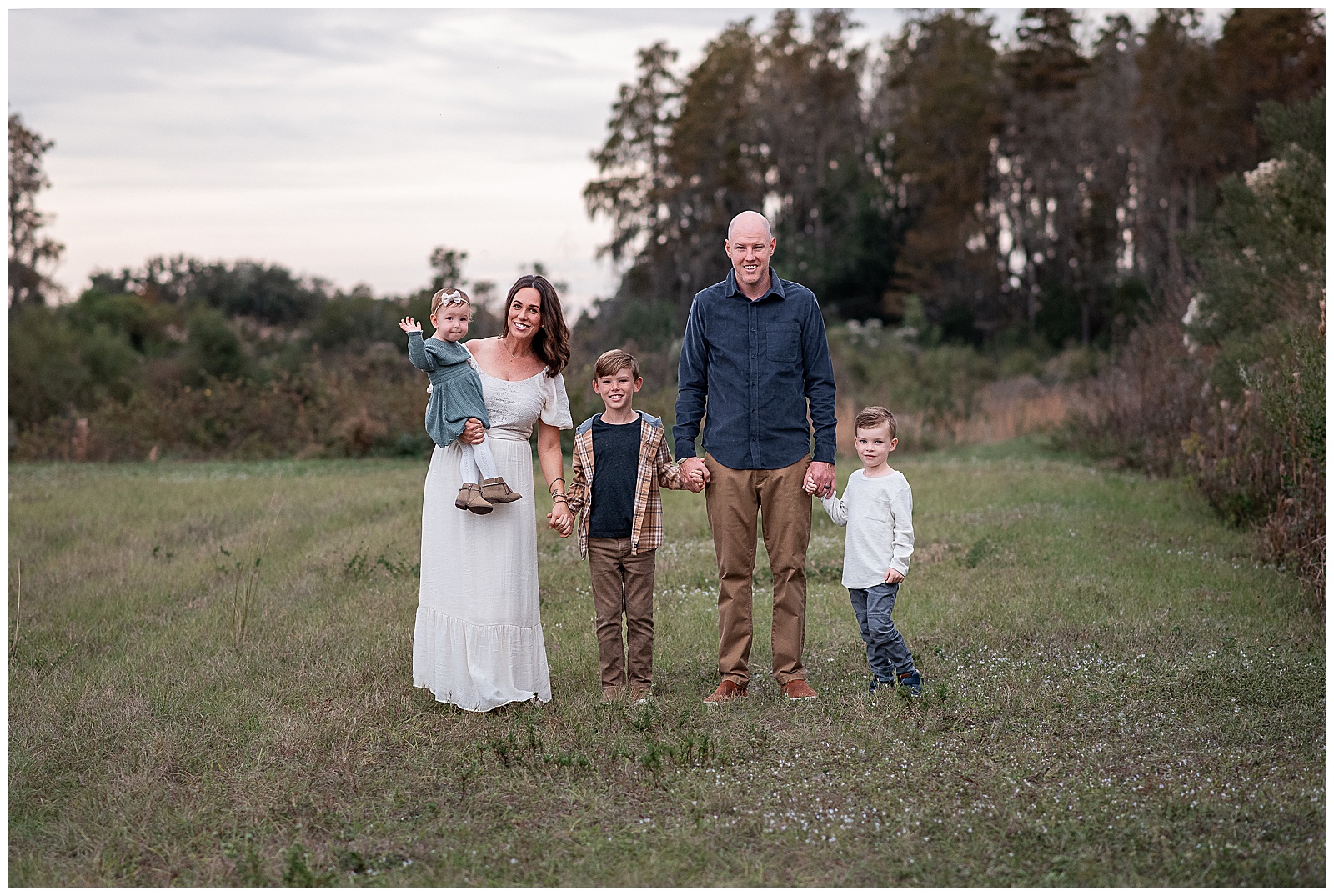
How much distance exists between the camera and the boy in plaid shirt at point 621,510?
5488mm

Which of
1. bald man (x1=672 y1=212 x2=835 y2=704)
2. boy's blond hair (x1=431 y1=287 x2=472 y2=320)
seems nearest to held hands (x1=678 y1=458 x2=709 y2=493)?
bald man (x1=672 y1=212 x2=835 y2=704)

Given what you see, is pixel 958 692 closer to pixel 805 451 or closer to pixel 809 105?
pixel 805 451

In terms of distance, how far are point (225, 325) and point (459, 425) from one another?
797 inches

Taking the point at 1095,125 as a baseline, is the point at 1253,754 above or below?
below

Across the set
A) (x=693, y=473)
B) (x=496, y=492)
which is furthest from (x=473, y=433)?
(x=693, y=473)

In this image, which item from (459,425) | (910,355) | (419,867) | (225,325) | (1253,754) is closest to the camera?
(419,867)

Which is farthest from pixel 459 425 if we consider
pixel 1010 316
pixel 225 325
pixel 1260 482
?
pixel 1010 316

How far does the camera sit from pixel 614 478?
18.1 feet

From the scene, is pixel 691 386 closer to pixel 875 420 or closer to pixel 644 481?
pixel 644 481

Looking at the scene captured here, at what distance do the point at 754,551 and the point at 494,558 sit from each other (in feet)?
3.93

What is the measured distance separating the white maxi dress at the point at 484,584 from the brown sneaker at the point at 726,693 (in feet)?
2.51

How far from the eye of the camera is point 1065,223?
35.2 m

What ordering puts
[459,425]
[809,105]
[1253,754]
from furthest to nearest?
[809,105]
[459,425]
[1253,754]

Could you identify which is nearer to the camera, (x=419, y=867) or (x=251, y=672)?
(x=419, y=867)
